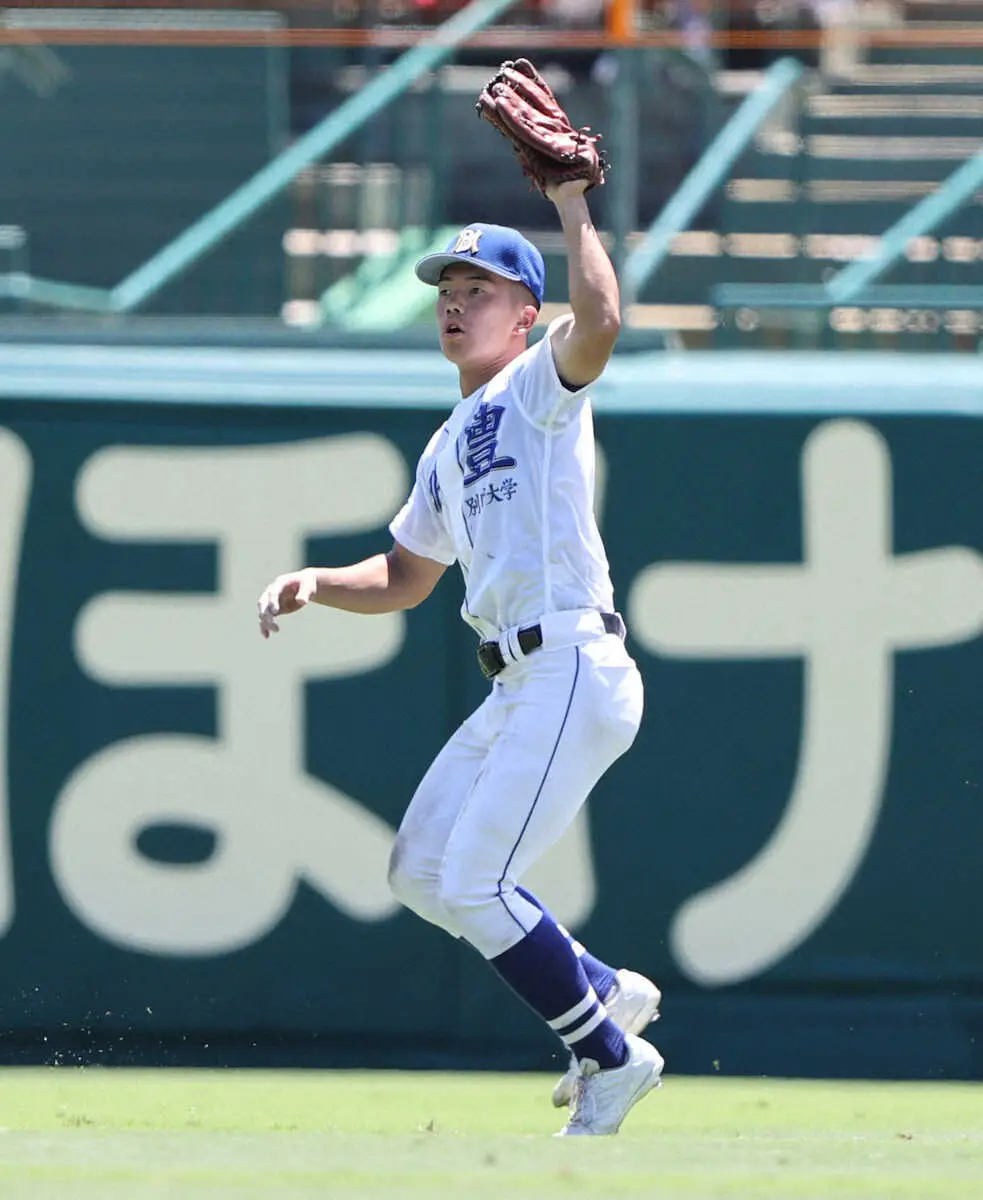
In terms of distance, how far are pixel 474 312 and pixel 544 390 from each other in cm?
27

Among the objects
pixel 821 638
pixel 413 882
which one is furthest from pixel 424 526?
pixel 821 638

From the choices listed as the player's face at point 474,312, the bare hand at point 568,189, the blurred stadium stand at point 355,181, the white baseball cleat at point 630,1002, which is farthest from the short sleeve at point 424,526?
the blurred stadium stand at point 355,181

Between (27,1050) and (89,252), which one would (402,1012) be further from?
(89,252)

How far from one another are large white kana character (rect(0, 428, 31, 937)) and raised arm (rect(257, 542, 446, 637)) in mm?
1008

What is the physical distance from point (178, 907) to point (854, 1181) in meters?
2.24

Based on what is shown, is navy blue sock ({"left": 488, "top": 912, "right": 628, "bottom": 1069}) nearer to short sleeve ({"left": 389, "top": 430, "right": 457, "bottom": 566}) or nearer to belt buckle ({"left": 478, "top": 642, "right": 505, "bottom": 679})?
belt buckle ({"left": 478, "top": 642, "right": 505, "bottom": 679})

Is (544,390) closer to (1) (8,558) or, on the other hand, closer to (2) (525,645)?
(2) (525,645)

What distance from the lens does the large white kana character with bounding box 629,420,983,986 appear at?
510 cm

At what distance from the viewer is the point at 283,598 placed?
405cm

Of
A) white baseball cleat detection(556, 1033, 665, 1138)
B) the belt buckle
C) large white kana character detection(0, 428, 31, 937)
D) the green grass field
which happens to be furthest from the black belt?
large white kana character detection(0, 428, 31, 937)

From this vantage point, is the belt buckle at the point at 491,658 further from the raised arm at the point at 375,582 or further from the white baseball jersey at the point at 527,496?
the raised arm at the point at 375,582

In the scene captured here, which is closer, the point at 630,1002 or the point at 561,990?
the point at 561,990

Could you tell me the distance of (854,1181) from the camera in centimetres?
340

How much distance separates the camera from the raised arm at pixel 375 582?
4289mm
